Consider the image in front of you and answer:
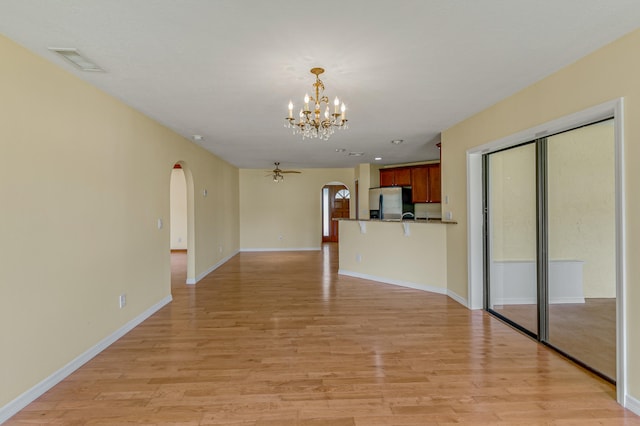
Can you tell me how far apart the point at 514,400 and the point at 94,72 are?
3.91m

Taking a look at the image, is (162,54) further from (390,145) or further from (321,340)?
(390,145)

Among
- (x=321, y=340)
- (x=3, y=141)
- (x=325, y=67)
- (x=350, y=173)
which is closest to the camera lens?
(x=3, y=141)

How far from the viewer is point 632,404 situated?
2027 millimetres

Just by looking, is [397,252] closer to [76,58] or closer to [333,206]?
[76,58]

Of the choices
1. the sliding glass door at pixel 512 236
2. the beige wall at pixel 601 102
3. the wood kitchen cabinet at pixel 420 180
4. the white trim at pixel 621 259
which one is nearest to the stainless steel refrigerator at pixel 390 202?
the wood kitchen cabinet at pixel 420 180

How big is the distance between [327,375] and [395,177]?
5.76 m

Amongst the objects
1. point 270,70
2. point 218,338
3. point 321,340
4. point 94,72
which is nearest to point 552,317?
point 321,340

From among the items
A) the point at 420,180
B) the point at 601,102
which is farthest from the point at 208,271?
the point at 601,102

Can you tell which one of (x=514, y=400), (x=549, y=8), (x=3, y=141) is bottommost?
(x=514, y=400)

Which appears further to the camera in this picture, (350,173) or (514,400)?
(350,173)

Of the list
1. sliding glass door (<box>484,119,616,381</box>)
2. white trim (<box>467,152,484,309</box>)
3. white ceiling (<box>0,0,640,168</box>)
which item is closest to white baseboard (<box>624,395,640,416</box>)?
sliding glass door (<box>484,119,616,381</box>)

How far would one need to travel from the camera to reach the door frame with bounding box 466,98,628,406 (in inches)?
82.3

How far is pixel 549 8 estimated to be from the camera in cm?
177

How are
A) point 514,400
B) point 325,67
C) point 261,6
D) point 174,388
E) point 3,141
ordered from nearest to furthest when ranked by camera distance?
point 261,6 < point 3,141 < point 514,400 < point 174,388 < point 325,67
